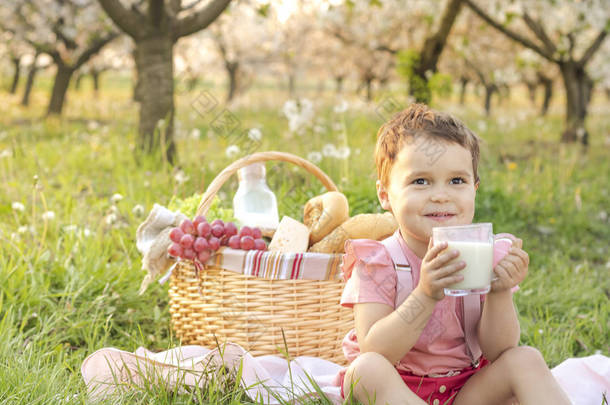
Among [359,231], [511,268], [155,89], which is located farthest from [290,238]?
[155,89]

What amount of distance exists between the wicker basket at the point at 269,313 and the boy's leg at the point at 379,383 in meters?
0.57

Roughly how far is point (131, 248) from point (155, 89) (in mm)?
1913

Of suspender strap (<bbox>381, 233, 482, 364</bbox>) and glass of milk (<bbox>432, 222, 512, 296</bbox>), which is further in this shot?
suspender strap (<bbox>381, 233, 482, 364</bbox>)

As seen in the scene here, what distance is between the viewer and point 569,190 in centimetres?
492

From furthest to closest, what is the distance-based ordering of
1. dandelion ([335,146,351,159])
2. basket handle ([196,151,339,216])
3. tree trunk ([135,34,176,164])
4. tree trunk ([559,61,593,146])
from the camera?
1. tree trunk ([559,61,593,146])
2. tree trunk ([135,34,176,164])
3. dandelion ([335,146,351,159])
4. basket handle ([196,151,339,216])

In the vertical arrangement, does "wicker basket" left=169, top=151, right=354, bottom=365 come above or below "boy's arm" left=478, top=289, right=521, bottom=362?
below

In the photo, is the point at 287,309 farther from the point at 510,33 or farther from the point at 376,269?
the point at 510,33

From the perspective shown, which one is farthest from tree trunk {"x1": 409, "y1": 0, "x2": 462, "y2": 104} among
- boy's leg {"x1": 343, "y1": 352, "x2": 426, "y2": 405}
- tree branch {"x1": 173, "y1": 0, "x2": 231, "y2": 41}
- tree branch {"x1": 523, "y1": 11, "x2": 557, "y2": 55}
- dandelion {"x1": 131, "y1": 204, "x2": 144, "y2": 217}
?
boy's leg {"x1": 343, "y1": 352, "x2": 426, "y2": 405}

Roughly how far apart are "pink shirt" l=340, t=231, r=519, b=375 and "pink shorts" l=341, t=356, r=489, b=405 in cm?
2

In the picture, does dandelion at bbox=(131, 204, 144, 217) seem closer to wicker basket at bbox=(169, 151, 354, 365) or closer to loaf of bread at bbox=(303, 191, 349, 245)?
wicker basket at bbox=(169, 151, 354, 365)

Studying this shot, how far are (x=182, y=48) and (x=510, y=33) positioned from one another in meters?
8.69

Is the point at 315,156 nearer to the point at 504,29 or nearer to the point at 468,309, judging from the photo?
the point at 468,309

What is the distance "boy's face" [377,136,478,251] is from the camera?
1522 millimetres

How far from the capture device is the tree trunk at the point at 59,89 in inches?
364
